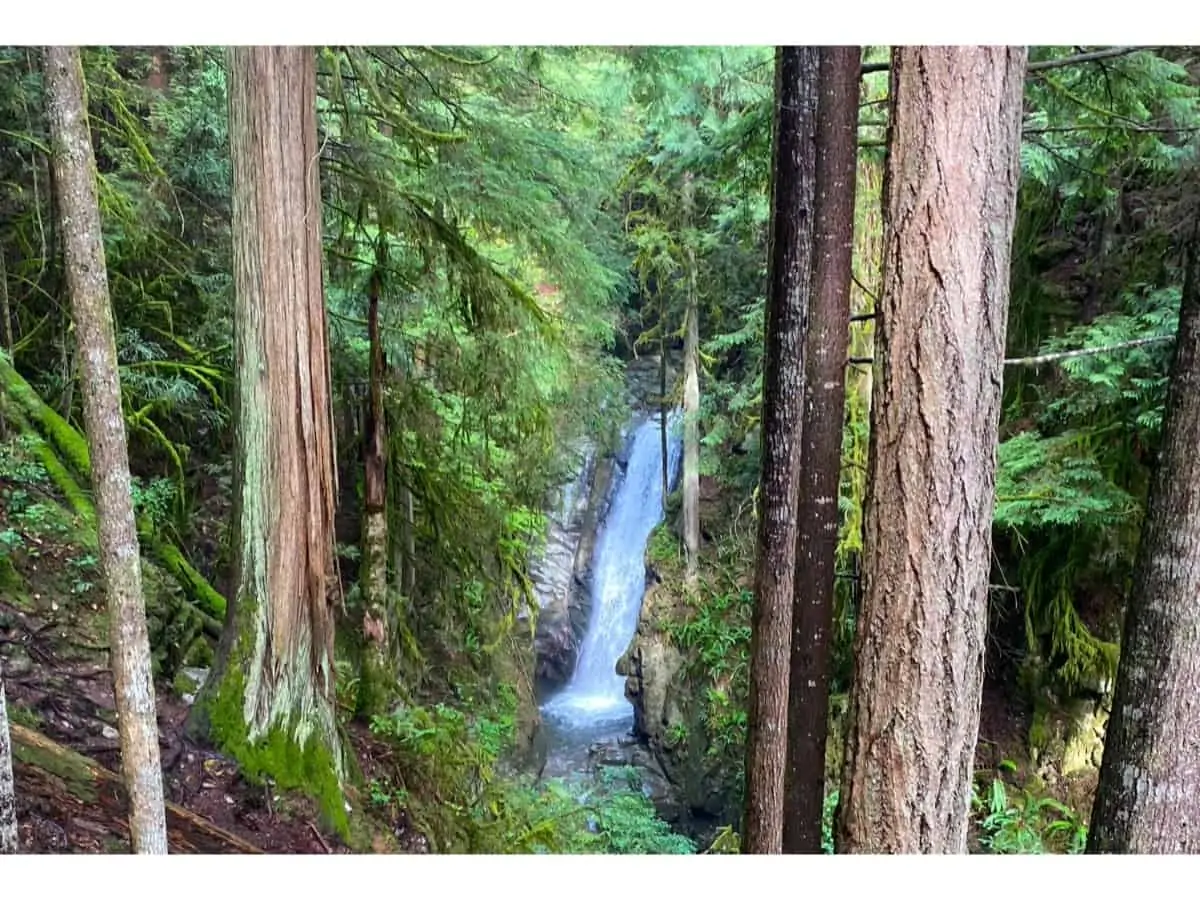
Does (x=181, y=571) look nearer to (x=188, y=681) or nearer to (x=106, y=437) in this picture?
(x=188, y=681)

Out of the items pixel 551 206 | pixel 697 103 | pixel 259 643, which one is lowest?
pixel 259 643

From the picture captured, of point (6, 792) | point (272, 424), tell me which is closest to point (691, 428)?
point (272, 424)

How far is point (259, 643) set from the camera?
2.33 meters

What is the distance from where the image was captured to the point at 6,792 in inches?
56.2

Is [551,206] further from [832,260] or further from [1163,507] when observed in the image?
[1163,507]

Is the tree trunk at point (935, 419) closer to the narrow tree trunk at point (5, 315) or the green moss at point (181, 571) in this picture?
the green moss at point (181, 571)

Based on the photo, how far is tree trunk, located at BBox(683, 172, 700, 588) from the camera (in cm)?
643

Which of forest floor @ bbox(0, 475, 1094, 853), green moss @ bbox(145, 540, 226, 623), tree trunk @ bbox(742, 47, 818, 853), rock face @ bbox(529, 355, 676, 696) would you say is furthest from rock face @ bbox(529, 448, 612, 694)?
tree trunk @ bbox(742, 47, 818, 853)

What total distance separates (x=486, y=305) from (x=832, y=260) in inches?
66.1

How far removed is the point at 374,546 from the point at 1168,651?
2.86m

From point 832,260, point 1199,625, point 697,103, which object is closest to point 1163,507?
point 1199,625

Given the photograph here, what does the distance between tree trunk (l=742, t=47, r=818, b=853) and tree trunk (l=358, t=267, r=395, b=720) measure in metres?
1.80
